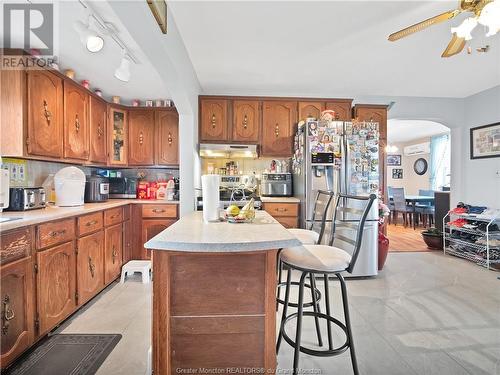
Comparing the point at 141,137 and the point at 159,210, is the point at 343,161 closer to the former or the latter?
the point at 159,210

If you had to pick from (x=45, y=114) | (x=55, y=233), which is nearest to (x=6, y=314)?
(x=55, y=233)

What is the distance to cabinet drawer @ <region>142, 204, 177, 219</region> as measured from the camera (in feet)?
11.2

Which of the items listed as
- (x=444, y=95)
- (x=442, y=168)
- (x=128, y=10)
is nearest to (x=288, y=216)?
(x=128, y=10)

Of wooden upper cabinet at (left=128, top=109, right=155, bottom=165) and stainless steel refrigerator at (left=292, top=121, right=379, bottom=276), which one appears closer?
stainless steel refrigerator at (left=292, top=121, right=379, bottom=276)

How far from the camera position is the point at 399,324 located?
82.7 inches

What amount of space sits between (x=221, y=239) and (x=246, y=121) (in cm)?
292

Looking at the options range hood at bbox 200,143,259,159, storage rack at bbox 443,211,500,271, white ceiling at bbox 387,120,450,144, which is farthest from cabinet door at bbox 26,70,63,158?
white ceiling at bbox 387,120,450,144

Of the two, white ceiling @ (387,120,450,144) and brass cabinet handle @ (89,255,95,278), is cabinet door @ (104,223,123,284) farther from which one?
white ceiling @ (387,120,450,144)

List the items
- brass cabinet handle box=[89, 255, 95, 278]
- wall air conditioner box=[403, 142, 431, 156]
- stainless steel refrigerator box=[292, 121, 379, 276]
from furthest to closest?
wall air conditioner box=[403, 142, 431, 156] → stainless steel refrigerator box=[292, 121, 379, 276] → brass cabinet handle box=[89, 255, 95, 278]

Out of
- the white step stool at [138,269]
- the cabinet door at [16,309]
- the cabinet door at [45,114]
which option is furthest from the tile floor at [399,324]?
the cabinet door at [45,114]

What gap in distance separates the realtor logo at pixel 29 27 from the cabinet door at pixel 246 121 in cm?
215

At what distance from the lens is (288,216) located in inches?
134

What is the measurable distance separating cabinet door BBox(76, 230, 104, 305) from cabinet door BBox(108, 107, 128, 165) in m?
1.30

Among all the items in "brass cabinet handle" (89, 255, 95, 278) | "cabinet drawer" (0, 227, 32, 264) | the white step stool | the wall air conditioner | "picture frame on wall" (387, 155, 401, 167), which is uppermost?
the wall air conditioner
